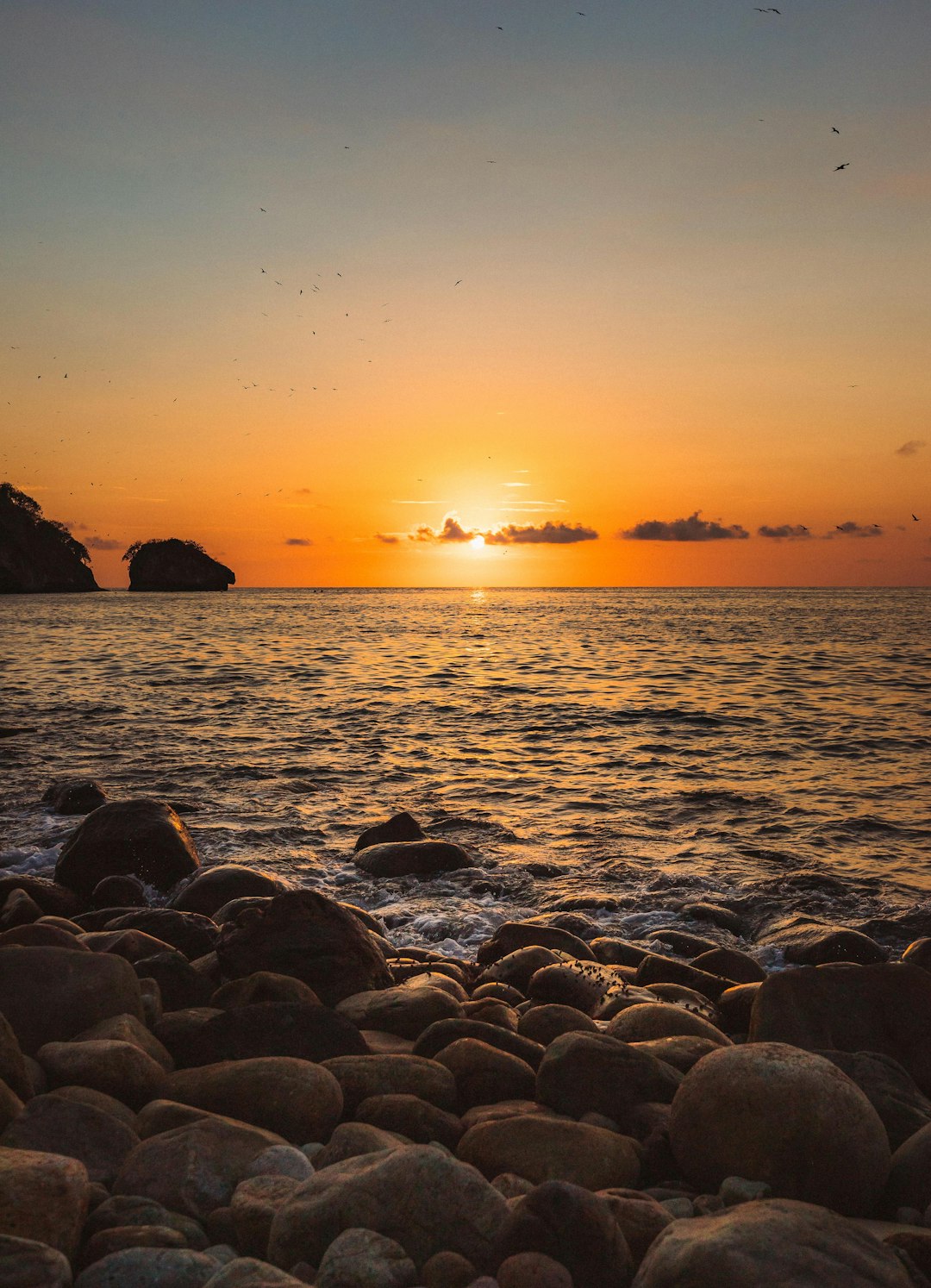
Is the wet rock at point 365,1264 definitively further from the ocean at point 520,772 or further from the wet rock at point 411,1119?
the ocean at point 520,772

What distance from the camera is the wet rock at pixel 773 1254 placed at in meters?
2.74

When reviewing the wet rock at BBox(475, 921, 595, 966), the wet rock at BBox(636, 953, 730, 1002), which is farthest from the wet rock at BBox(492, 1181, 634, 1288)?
the wet rock at BBox(475, 921, 595, 966)

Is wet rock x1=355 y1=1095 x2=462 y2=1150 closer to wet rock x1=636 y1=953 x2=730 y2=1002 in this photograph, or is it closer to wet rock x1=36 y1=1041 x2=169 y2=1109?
wet rock x1=36 y1=1041 x2=169 y2=1109

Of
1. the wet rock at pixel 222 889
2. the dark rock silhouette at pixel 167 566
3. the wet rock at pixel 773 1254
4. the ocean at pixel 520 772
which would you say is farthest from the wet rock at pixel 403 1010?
the dark rock silhouette at pixel 167 566

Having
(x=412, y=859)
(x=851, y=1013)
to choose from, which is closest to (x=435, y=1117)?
(x=851, y=1013)

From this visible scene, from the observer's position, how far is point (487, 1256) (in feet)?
10.2

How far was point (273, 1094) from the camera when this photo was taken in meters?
4.21

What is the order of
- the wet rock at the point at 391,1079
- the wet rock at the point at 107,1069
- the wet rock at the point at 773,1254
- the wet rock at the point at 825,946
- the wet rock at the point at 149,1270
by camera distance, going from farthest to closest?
the wet rock at the point at 825,946, the wet rock at the point at 391,1079, the wet rock at the point at 107,1069, the wet rock at the point at 149,1270, the wet rock at the point at 773,1254

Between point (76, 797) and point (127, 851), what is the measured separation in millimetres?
4104

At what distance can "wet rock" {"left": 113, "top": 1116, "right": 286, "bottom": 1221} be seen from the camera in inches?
137

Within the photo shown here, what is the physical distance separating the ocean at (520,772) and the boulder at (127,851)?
4.10 ft

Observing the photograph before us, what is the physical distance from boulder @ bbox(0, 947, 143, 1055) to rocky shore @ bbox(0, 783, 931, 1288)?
1 centimetres

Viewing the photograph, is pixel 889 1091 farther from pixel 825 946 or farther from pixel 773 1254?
pixel 825 946

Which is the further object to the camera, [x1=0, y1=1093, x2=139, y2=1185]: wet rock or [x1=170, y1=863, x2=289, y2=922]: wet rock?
[x1=170, y1=863, x2=289, y2=922]: wet rock
